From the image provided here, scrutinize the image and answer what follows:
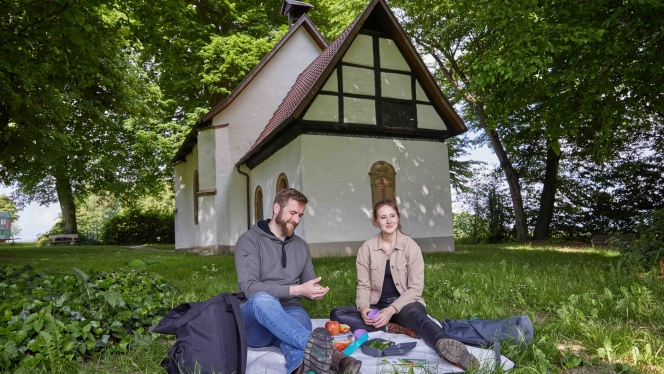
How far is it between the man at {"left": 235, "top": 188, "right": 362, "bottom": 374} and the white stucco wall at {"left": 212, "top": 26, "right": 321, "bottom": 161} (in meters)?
13.1

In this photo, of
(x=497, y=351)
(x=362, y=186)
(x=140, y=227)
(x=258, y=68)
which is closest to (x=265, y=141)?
(x=362, y=186)

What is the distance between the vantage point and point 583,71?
362 inches

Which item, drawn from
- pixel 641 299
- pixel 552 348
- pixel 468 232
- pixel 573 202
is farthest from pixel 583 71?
pixel 468 232

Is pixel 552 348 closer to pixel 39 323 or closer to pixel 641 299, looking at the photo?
pixel 641 299

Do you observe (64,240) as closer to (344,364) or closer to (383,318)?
(383,318)

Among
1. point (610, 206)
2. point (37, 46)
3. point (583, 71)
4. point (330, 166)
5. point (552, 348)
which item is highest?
point (37, 46)

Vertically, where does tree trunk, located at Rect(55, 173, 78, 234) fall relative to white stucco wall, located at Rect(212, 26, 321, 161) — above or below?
below

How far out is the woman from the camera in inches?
165

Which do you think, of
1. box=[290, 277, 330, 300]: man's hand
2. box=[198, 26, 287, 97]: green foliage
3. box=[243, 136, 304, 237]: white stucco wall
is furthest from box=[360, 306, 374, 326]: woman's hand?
box=[198, 26, 287, 97]: green foliage

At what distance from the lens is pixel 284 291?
3.70 meters

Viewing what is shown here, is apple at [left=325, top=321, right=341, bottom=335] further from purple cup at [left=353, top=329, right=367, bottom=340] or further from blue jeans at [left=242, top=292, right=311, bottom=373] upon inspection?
blue jeans at [left=242, top=292, right=311, bottom=373]

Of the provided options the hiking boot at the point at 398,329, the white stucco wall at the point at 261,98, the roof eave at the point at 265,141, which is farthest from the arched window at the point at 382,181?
the hiking boot at the point at 398,329

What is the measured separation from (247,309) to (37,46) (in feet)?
28.4

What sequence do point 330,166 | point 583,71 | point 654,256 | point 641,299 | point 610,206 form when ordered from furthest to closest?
point 610,206 < point 330,166 < point 583,71 < point 654,256 < point 641,299
